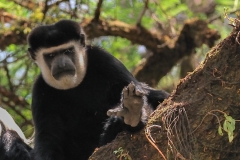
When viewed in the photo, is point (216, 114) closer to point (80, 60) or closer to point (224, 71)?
point (224, 71)

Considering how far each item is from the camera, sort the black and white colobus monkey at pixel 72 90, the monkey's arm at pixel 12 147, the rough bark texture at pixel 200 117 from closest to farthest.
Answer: the rough bark texture at pixel 200 117
the monkey's arm at pixel 12 147
the black and white colobus monkey at pixel 72 90

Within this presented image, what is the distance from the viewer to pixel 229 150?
282 centimetres

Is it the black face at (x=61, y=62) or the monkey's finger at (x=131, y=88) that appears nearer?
the monkey's finger at (x=131, y=88)

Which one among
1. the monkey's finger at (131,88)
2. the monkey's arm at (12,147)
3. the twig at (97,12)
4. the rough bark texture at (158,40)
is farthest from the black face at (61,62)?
the monkey's finger at (131,88)

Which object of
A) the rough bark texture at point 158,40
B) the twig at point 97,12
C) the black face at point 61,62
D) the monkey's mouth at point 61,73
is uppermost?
the twig at point 97,12

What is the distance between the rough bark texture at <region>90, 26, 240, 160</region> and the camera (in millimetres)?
2811

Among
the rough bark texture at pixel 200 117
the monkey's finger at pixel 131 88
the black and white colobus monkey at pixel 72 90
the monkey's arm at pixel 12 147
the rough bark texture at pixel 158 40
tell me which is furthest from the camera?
the rough bark texture at pixel 158 40

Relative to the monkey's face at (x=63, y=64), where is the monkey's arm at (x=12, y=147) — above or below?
below

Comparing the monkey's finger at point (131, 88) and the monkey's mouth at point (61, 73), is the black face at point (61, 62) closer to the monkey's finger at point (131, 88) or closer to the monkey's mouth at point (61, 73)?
the monkey's mouth at point (61, 73)

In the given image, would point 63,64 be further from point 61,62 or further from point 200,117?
point 200,117

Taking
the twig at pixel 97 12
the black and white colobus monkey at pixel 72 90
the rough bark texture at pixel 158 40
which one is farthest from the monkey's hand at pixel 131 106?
the rough bark texture at pixel 158 40

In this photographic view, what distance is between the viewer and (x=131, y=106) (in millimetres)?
3121

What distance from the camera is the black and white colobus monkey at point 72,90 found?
439cm

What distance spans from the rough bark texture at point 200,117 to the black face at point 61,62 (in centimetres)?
148
